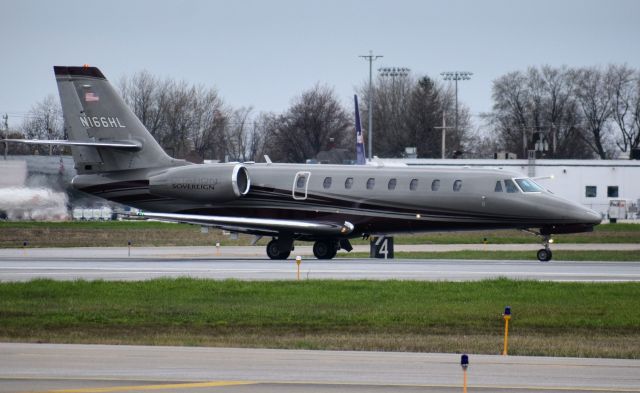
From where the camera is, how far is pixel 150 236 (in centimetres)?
5603

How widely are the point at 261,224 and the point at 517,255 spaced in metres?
11.1

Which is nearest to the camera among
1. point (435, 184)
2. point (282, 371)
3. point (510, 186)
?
point (282, 371)

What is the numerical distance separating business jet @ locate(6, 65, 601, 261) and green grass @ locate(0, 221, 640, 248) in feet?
38.8

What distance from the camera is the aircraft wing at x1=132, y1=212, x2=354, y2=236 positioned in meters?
37.4

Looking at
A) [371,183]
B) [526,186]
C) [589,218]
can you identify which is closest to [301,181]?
[371,183]

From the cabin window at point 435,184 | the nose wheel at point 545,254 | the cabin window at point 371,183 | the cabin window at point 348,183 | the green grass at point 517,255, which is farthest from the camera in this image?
the green grass at point 517,255

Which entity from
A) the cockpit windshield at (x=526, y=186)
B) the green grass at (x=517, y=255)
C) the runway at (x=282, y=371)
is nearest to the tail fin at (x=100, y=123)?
the green grass at (x=517, y=255)

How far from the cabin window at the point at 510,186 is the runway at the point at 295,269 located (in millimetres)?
2328

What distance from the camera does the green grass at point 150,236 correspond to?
173ft

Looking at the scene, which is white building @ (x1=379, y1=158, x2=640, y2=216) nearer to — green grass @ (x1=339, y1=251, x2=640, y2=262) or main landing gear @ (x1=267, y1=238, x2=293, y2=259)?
green grass @ (x1=339, y1=251, x2=640, y2=262)

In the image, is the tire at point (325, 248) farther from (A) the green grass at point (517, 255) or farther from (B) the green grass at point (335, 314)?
(B) the green grass at point (335, 314)

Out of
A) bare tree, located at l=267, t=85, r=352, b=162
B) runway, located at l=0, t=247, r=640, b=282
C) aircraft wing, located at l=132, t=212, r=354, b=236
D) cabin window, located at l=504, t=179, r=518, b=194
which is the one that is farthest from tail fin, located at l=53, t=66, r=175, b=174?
bare tree, located at l=267, t=85, r=352, b=162

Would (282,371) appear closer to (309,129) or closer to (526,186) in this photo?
(526,186)

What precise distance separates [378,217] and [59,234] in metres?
22.3
